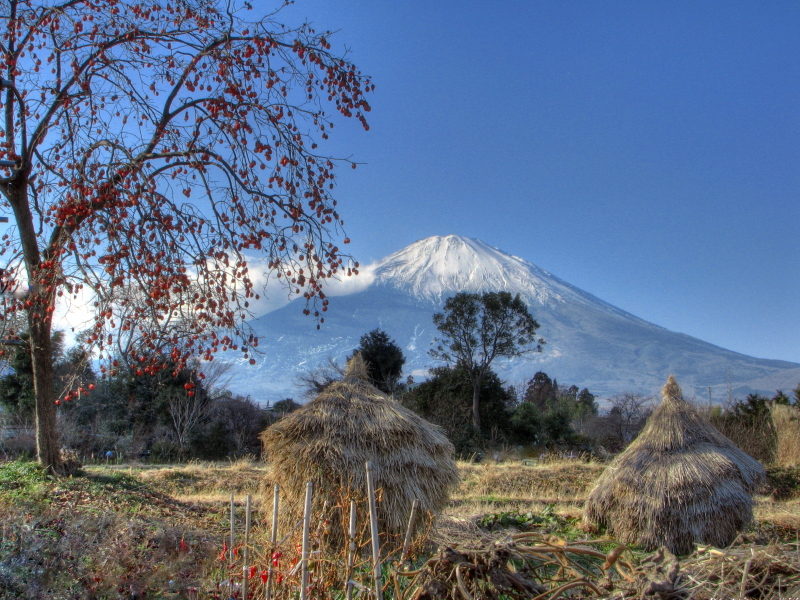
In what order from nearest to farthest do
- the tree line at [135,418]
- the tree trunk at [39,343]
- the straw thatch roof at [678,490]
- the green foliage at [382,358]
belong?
the tree trunk at [39,343]
the straw thatch roof at [678,490]
the tree line at [135,418]
the green foliage at [382,358]

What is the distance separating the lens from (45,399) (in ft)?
29.9

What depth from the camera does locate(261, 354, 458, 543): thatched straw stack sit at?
22.0 feet

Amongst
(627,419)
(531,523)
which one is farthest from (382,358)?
(531,523)

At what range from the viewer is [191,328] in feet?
19.0

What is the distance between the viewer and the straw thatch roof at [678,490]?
8648 millimetres

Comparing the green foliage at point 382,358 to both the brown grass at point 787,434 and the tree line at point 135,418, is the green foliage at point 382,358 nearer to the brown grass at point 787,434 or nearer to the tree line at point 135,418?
the tree line at point 135,418

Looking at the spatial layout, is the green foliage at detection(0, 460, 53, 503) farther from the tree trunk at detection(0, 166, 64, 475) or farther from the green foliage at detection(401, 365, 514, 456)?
the green foliage at detection(401, 365, 514, 456)

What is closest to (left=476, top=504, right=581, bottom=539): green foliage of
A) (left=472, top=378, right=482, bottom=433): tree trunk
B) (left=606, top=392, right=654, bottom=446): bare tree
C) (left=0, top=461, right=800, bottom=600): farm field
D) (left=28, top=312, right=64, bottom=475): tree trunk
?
(left=0, top=461, right=800, bottom=600): farm field

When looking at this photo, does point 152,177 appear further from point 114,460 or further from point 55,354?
point 55,354

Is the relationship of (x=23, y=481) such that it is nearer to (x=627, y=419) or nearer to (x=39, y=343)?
(x=39, y=343)

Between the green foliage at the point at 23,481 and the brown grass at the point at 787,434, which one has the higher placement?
the green foliage at the point at 23,481

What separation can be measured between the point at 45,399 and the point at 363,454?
571 centimetres

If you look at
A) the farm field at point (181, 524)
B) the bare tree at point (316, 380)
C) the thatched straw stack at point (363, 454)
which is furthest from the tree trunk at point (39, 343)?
the bare tree at point (316, 380)

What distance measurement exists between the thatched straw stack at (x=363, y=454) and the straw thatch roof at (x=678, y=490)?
343 centimetres
